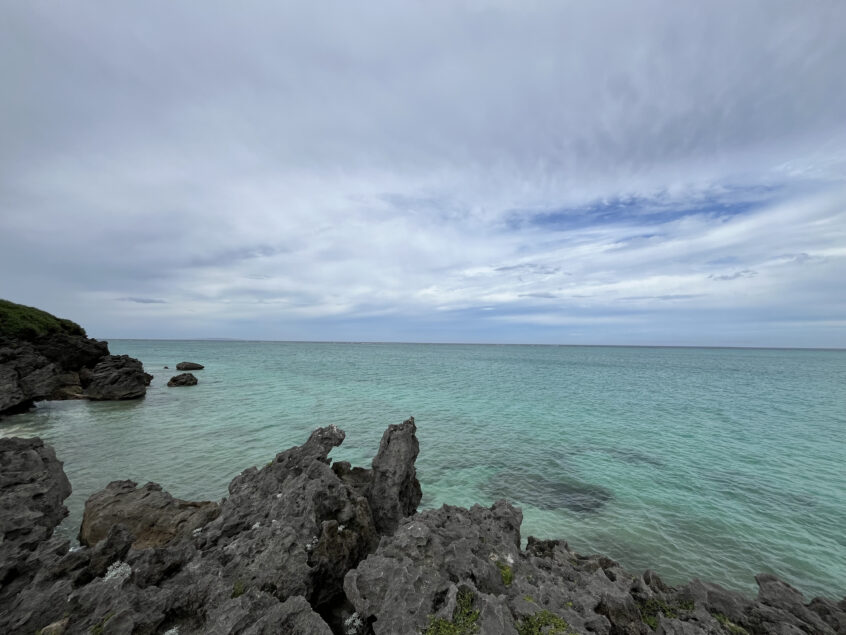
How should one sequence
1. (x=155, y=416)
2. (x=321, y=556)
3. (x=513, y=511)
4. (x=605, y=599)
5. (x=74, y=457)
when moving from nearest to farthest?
1. (x=605, y=599)
2. (x=321, y=556)
3. (x=513, y=511)
4. (x=74, y=457)
5. (x=155, y=416)

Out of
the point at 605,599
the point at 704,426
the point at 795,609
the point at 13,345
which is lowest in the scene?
the point at 704,426

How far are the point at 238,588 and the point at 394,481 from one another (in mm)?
5640

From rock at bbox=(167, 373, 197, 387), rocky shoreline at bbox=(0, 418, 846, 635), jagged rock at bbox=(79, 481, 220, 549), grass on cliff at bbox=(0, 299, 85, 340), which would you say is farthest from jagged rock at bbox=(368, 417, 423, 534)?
rock at bbox=(167, 373, 197, 387)

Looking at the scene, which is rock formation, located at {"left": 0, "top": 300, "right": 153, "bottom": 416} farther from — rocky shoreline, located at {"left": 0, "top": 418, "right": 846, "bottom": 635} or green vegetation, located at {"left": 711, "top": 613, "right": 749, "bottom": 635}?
green vegetation, located at {"left": 711, "top": 613, "right": 749, "bottom": 635}

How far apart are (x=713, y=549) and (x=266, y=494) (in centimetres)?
1596

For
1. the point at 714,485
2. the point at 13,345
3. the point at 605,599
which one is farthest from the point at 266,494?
the point at 13,345

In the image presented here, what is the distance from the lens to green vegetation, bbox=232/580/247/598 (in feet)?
20.5

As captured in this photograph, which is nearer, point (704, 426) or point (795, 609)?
point (795, 609)

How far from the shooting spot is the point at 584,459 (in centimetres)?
2266

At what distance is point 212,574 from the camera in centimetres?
663

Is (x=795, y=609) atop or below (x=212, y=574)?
below

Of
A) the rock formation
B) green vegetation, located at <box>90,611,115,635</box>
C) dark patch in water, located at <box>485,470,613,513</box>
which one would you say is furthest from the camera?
the rock formation

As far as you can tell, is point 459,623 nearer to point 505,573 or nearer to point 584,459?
point 505,573

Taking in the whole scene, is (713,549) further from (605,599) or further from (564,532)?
(605,599)
